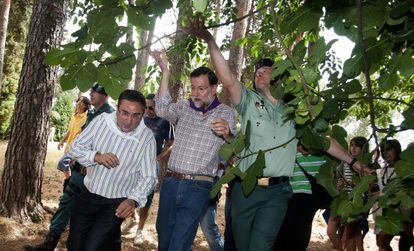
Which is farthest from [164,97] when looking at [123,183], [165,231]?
[165,231]

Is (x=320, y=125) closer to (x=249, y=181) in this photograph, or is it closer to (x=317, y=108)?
(x=317, y=108)

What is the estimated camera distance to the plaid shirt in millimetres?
3689

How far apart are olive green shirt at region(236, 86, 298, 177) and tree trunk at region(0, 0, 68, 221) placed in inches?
112

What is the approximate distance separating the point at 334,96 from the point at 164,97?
2511mm

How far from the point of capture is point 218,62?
2.73 m

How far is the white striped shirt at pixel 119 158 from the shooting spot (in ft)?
11.1

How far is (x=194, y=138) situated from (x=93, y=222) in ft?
3.79

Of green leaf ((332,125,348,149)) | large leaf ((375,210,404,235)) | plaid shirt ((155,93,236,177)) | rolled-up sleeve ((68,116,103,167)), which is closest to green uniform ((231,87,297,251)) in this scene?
plaid shirt ((155,93,236,177))

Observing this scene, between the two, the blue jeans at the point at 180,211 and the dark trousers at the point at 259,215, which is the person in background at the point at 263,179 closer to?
the dark trousers at the point at 259,215

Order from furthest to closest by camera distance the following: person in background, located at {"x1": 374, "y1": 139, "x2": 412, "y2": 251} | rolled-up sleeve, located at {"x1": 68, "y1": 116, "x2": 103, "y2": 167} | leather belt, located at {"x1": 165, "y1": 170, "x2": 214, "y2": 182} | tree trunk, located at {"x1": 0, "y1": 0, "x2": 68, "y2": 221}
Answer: tree trunk, located at {"x1": 0, "y1": 0, "x2": 68, "y2": 221} < person in background, located at {"x1": 374, "y1": 139, "x2": 412, "y2": 251} < leather belt, located at {"x1": 165, "y1": 170, "x2": 214, "y2": 182} < rolled-up sleeve, located at {"x1": 68, "y1": 116, "x2": 103, "y2": 167}

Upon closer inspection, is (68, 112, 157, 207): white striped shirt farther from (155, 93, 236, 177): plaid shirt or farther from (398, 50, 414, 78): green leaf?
(398, 50, 414, 78): green leaf

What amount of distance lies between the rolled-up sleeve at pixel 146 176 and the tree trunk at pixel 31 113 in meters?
2.12

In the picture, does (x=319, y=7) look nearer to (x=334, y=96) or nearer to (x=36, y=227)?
(x=334, y=96)

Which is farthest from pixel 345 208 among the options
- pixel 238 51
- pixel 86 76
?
pixel 238 51
